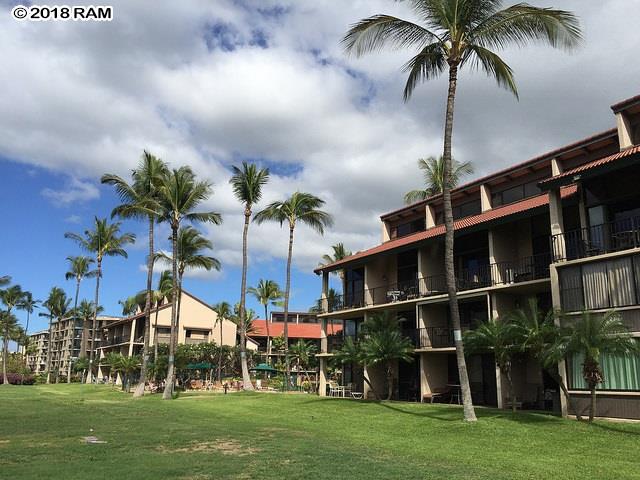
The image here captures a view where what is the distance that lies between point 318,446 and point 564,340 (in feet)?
26.8

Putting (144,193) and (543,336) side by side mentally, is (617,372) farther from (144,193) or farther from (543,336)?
(144,193)

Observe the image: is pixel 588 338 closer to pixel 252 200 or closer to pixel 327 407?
pixel 327 407

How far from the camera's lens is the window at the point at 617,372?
17250mm

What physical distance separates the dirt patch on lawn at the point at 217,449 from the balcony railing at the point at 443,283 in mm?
14863

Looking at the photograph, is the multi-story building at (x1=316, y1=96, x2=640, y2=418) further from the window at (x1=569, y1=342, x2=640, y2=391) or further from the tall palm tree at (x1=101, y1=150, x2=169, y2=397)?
the tall palm tree at (x1=101, y1=150, x2=169, y2=397)

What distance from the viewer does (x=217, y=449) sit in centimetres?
1305

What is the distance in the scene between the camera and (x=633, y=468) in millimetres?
11078

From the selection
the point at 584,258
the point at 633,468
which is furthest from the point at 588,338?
the point at 633,468

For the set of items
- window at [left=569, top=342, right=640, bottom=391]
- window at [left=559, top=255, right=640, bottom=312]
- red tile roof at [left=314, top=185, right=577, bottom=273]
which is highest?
red tile roof at [left=314, top=185, right=577, bottom=273]

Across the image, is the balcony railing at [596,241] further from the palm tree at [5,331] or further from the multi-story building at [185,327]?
the palm tree at [5,331]

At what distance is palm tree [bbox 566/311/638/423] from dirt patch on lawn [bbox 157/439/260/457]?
384 inches

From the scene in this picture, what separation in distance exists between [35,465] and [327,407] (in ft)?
53.5

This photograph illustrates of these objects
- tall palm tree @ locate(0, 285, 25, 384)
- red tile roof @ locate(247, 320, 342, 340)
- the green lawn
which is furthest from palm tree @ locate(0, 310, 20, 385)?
the green lawn

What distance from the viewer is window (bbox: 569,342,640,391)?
56.6 ft
